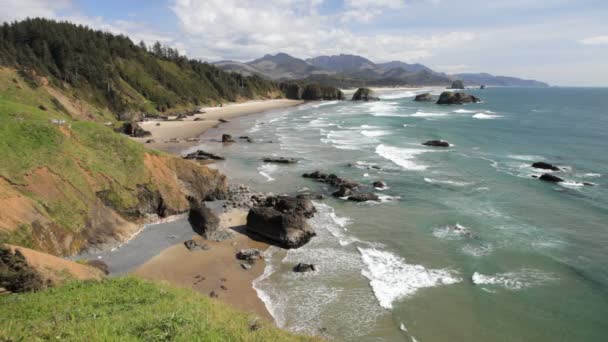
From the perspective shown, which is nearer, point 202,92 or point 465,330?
point 465,330

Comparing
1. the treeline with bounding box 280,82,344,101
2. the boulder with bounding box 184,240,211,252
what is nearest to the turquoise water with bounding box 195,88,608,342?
the boulder with bounding box 184,240,211,252

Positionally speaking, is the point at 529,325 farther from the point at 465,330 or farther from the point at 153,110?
the point at 153,110

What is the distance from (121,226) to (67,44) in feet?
273

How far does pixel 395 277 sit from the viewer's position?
2253 cm

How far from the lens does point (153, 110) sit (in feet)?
321

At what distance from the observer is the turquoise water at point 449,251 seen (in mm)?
18531

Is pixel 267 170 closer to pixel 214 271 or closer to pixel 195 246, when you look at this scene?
pixel 195 246

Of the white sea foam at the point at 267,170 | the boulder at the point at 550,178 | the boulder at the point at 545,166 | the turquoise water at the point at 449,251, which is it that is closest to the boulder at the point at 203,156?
the turquoise water at the point at 449,251

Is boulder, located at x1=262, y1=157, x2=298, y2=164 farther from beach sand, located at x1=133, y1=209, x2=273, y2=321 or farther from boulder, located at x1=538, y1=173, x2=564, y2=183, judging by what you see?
boulder, located at x1=538, y1=173, x2=564, y2=183

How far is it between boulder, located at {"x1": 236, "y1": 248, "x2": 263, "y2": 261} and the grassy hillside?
7.74 metres

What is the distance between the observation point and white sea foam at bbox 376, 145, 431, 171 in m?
49.5

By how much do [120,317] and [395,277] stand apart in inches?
609

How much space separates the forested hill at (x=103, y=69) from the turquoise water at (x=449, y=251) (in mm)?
44412

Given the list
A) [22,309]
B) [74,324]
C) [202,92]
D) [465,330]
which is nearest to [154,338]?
[74,324]
